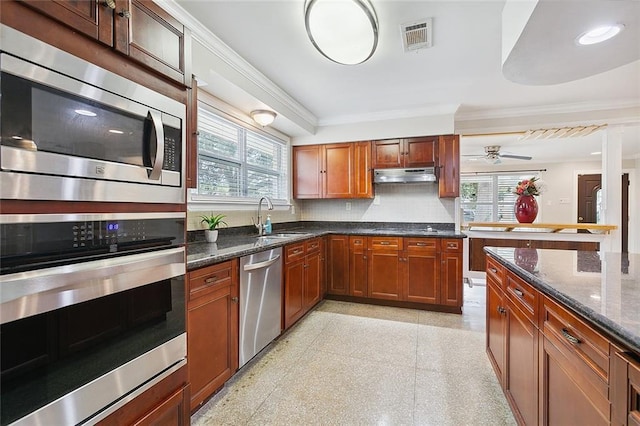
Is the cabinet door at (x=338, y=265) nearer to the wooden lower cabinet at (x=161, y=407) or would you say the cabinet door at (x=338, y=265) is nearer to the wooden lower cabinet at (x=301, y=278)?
the wooden lower cabinet at (x=301, y=278)

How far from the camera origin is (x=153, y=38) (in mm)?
1182

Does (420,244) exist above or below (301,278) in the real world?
above

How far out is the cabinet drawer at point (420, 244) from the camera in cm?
342

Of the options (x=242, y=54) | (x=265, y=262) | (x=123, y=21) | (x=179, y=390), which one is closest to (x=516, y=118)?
(x=242, y=54)

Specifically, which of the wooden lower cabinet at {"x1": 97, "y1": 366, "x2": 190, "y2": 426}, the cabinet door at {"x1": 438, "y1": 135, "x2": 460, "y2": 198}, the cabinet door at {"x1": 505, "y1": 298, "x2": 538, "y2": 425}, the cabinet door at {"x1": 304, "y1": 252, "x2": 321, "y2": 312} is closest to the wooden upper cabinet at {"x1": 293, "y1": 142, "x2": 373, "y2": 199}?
the cabinet door at {"x1": 438, "y1": 135, "x2": 460, "y2": 198}

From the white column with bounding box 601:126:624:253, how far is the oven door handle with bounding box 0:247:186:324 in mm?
4972

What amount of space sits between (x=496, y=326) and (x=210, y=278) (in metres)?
1.94

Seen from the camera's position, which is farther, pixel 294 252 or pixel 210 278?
pixel 294 252

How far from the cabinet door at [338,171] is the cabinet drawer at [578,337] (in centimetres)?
306

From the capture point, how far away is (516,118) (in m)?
3.83

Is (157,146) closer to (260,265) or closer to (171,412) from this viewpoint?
(171,412)

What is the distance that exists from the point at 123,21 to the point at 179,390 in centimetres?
152

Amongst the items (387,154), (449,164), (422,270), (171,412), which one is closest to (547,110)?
(449,164)

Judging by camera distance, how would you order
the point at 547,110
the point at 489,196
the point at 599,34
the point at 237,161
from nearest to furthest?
the point at 599,34 → the point at 237,161 → the point at 547,110 → the point at 489,196
